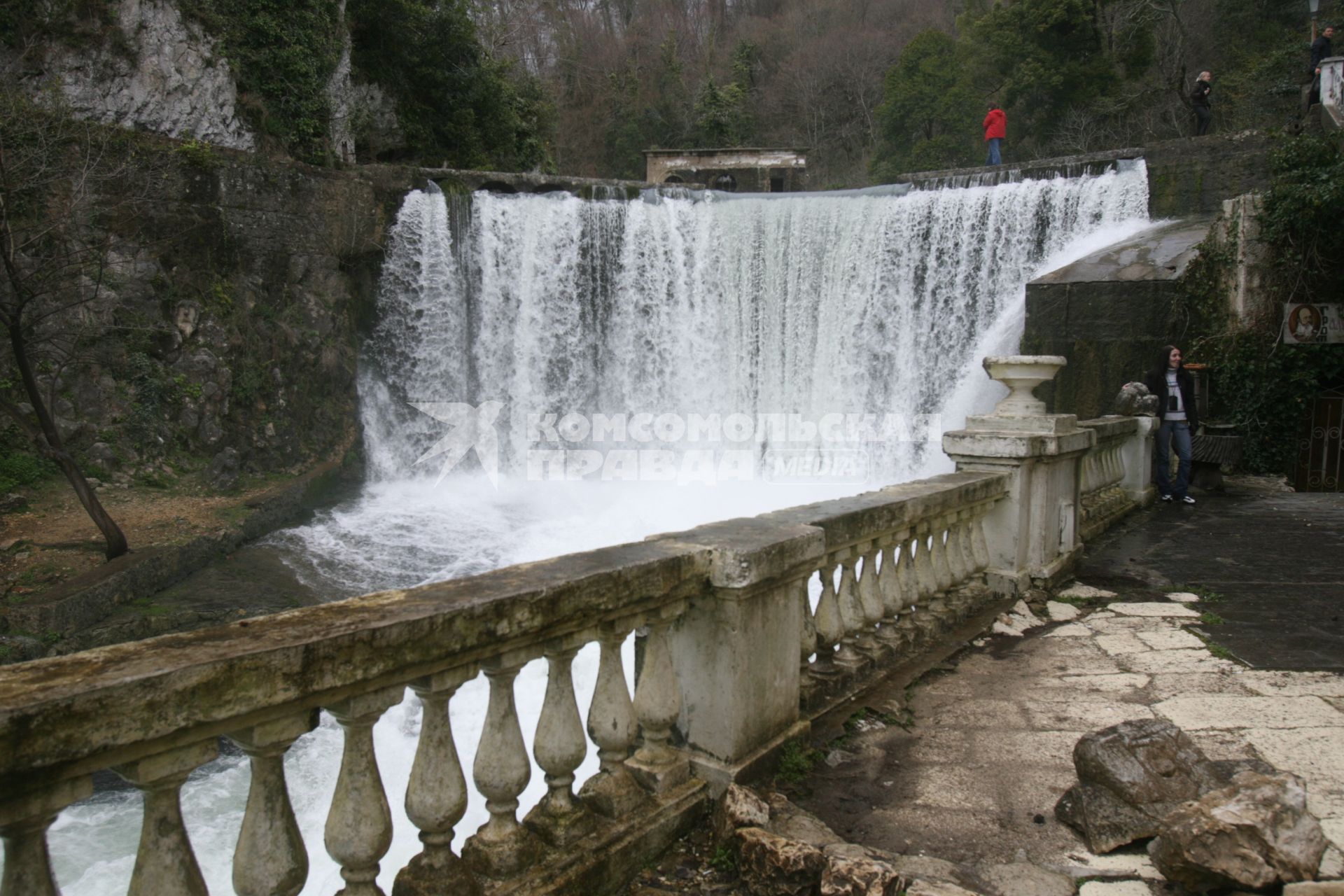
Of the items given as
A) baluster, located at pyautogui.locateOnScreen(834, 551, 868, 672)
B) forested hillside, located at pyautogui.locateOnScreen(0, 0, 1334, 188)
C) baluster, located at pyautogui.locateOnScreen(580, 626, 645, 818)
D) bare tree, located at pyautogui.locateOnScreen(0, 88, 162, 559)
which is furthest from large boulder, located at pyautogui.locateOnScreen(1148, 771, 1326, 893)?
forested hillside, located at pyautogui.locateOnScreen(0, 0, 1334, 188)

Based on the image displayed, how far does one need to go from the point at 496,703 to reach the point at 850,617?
207 cm

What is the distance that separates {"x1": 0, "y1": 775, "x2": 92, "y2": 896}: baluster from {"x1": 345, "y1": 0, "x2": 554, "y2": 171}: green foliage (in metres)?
22.0

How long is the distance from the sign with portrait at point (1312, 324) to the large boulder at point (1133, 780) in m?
11.4

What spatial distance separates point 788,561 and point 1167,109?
28529mm

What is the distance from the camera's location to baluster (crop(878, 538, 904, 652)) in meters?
4.15

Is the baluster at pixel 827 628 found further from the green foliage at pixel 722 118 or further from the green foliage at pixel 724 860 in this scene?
the green foliage at pixel 722 118

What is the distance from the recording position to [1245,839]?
A: 2.15 m

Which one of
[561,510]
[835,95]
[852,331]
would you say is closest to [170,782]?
[561,510]

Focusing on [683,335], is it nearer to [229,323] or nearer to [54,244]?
[229,323]

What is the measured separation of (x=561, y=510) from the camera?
14.0 meters

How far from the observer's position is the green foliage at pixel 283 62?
16.4 meters

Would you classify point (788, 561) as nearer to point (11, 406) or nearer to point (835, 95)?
point (11, 406)

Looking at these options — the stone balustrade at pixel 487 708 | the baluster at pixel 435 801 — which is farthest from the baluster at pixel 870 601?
the baluster at pixel 435 801

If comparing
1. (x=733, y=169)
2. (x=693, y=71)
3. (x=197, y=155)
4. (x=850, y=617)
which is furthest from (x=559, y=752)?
(x=693, y=71)
